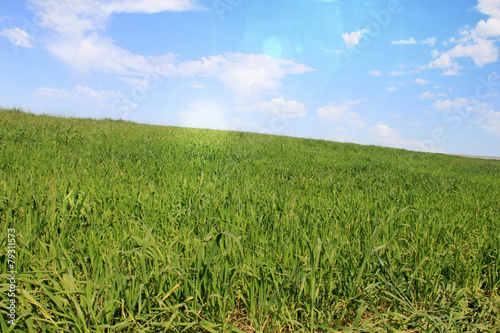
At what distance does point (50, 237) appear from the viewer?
2326 millimetres

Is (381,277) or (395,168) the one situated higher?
(395,168)

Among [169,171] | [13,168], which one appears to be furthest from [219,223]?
[13,168]

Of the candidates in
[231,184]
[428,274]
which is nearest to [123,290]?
[428,274]

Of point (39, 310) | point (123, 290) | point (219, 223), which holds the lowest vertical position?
point (39, 310)

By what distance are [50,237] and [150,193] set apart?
1.08 meters

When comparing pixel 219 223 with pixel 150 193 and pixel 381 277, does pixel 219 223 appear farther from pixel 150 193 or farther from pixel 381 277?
pixel 381 277

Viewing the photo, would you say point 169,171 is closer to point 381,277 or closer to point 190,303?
point 190,303

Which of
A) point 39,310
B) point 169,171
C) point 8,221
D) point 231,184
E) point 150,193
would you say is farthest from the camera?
point 169,171

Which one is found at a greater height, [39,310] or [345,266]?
[345,266]

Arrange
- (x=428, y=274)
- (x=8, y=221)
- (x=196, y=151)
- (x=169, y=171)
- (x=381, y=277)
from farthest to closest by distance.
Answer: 1. (x=196, y=151)
2. (x=169, y=171)
3. (x=8, y=221)
4. (x=428, y=274)
5. (x=381, y=277)

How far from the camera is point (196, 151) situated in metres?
7.21

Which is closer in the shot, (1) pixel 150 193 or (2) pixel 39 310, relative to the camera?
(2) pixel 39 310

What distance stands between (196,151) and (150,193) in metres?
4.02

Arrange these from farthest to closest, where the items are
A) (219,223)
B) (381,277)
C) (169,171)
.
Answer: (169,171) → (219,223) → (381,277)
